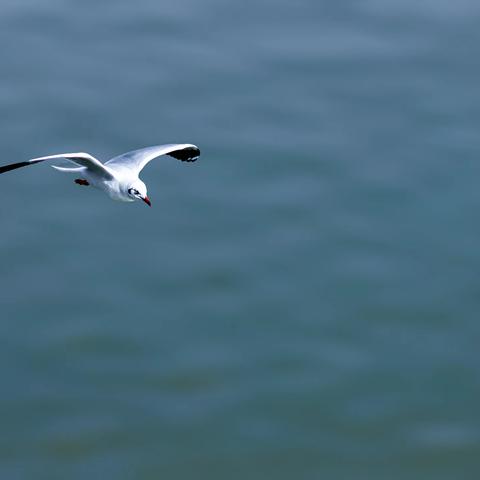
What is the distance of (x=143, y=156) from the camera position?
30.6 meters

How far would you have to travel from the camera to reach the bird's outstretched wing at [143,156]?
30125 mm

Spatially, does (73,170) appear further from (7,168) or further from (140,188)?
(7,168)

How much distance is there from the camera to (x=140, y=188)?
28953mm

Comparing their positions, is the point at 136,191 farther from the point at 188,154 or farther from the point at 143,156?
the point at 188,154

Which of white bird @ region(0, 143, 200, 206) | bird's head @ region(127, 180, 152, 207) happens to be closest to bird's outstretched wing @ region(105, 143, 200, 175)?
white bird @ region(0, 143, 200, 206)

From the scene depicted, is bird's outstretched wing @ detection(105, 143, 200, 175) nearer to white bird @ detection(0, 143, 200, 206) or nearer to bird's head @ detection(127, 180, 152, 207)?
white bird @ detection(0, 143, 200, 206)

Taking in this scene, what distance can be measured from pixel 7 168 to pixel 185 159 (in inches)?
265

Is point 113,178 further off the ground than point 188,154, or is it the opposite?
point 188,154

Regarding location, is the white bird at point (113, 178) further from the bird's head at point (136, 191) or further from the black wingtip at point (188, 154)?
the black wingtip at point (188, 154)

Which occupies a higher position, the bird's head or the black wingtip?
the black wingtip

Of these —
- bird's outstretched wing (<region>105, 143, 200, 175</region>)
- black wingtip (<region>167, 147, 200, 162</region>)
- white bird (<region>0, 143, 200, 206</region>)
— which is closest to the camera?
white bird (<region>0, 143, 200, 206</region>)

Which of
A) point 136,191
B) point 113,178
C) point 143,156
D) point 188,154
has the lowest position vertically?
point 136,191

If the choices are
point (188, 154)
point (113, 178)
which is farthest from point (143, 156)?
point (188, 154)

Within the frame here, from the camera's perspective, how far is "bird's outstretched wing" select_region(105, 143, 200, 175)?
30.1m
